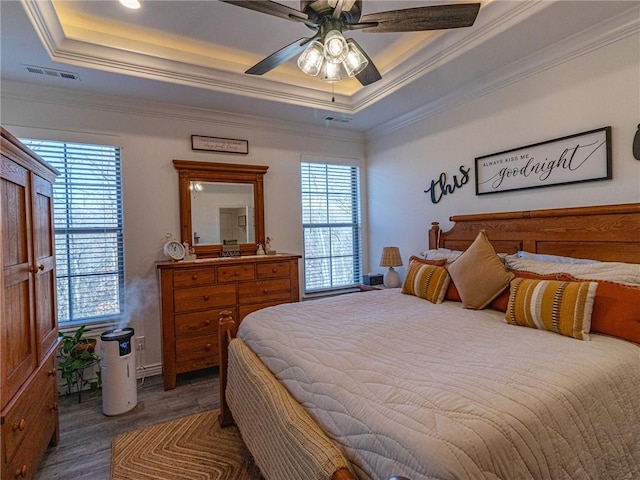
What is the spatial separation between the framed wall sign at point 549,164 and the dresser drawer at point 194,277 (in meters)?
2.64

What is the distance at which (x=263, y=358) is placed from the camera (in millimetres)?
1768

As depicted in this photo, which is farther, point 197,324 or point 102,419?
point 197,324

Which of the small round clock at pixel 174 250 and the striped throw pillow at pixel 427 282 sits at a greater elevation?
the small round clock at pixel 174 250

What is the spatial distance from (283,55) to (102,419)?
293 cm

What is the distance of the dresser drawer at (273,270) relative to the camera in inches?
132

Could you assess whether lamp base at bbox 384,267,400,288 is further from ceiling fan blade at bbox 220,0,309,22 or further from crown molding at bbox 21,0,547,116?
ceiling fan blade at bbox 220,0,309,22

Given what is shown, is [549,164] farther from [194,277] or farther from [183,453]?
[183,453]

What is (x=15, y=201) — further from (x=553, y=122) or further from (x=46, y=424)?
(x=553, y=122)

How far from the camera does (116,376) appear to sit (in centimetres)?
257

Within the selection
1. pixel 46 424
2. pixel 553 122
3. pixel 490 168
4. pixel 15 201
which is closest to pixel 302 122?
pixel 490 168

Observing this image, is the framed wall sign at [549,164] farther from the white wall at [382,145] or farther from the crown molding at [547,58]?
the crown molding at [547,58]

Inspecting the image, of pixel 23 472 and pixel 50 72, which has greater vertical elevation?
pixel 50 72

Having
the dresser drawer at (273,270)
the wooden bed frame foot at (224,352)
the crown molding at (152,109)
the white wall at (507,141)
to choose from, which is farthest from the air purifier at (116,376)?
the white wall at (507,141)

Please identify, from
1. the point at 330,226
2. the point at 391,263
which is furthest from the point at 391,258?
the point at 330,226
